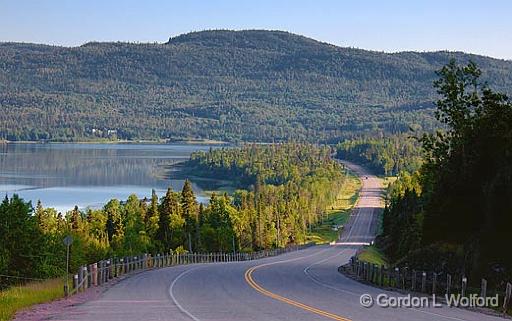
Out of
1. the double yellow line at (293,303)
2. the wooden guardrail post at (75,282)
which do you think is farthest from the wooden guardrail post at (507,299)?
the wooden guardrail post at (75,282)

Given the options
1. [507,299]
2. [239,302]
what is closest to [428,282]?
[507,299]

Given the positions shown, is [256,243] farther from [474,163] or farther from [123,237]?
[474,163]

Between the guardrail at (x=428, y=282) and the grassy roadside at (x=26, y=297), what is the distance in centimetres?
1126

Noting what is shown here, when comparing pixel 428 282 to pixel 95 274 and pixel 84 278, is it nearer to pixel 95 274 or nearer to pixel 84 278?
pixel 84 278

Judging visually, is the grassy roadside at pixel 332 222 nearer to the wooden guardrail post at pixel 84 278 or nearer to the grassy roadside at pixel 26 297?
the wooden guardrail post at pixel 84 278

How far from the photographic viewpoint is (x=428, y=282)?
87.9ft

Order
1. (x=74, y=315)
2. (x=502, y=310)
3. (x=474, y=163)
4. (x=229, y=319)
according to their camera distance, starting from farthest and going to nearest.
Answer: (x=474, y=163) → (x=502, y=310) → (x=74, y=315) → (x=229, y=319)

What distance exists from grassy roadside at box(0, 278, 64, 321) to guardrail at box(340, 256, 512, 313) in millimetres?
11265

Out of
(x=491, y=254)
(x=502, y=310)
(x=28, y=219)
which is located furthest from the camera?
(x=28, y=219)

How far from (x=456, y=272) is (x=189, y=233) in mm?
72137

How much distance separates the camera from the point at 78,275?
2706cm

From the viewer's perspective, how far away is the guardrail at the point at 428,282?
22.6m

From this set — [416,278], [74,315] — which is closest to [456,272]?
[416,278]

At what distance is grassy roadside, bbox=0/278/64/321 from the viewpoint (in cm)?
1941
